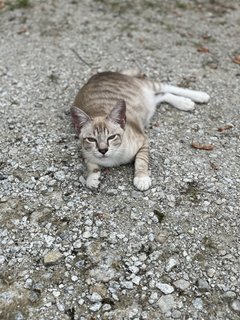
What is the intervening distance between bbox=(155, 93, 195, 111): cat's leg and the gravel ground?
0.10 meters

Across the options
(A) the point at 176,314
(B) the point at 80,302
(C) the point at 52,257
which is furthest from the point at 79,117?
(A) the point at 176,314

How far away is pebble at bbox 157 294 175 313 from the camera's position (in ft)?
12.8

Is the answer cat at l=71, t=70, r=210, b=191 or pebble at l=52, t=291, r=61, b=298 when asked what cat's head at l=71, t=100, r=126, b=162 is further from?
pebble at l=52, t=291, r=61, b=298

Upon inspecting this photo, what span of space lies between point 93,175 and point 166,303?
5.62 ft

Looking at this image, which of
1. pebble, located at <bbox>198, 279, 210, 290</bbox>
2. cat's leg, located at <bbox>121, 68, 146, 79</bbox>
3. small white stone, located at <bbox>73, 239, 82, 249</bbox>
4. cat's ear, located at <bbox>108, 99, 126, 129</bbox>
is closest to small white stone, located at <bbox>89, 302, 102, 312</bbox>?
small white stone, located at <bbox>73, 239, 82, 249</bbox>

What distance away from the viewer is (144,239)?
447 cm

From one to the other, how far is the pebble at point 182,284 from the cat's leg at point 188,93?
9.96ft

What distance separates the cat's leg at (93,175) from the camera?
197 inches

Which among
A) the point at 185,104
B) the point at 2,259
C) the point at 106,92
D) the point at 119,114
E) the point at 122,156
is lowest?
the point at 2,259

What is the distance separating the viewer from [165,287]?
4.05 m

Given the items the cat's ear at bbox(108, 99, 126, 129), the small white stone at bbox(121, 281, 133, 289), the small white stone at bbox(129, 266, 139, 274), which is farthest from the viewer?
the cat's ear at bbox(108, 99, 126, 129)

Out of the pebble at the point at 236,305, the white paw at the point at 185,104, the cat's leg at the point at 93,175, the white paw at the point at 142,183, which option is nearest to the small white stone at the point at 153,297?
the pebble at the point at 236,305

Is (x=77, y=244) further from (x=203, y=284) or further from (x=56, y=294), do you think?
(x=203, y=284)

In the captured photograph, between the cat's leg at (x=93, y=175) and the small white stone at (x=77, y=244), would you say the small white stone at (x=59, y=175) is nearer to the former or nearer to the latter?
the cat's leg at (x=93, y=175)
